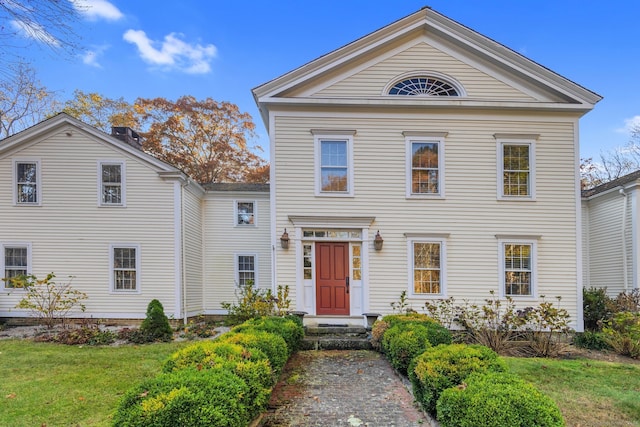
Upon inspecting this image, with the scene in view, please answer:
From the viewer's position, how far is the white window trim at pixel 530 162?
36.0ft

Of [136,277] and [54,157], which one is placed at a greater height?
[54,157]

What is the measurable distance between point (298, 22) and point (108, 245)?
12558 millimetres

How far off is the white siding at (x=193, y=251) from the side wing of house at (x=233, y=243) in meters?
0.33

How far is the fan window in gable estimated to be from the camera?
11305 mm

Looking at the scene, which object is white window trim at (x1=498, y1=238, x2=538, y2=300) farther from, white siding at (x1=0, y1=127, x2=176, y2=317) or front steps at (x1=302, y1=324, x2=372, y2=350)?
white siding at (x1=0, y1=127, x2=176, y2=317)

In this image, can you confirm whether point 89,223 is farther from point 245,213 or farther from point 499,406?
point 499,406

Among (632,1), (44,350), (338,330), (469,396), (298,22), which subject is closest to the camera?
(469,396)

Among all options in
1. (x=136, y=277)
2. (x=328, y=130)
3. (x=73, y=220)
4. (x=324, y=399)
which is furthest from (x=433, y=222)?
(x=73, y=220)

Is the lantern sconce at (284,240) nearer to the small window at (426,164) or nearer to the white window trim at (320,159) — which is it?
the white window trim at (320,159)

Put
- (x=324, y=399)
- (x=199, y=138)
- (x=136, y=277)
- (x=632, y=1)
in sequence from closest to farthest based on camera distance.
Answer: (x=324, y=399) < (x=136, y=277) < (x=632, y=1) < (x=199, y=138)

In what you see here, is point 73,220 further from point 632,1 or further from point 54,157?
point 632,1

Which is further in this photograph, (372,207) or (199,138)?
(199,138)

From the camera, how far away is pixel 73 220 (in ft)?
40.4

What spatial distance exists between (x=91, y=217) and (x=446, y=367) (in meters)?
12.4
